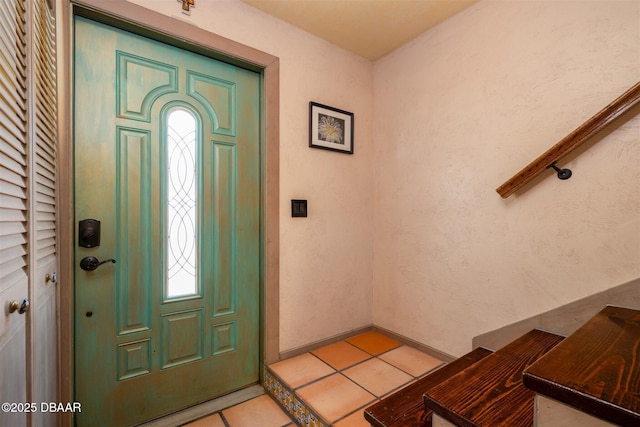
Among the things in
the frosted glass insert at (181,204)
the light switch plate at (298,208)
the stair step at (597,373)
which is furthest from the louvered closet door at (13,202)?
the light switch plate at (298,208)

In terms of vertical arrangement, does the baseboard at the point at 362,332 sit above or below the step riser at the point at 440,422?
below

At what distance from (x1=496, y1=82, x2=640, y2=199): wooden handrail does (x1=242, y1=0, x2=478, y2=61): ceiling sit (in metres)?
1.05

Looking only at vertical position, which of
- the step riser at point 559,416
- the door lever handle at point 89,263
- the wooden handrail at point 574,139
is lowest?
the step riser at point 559,416

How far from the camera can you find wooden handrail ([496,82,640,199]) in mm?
1173

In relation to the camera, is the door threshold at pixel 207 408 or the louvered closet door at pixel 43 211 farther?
the door threshold at pixel 207 408

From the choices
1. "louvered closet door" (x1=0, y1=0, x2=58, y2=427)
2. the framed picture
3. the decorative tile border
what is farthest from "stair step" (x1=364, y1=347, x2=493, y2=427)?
the framed picture

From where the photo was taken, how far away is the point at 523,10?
1521mm

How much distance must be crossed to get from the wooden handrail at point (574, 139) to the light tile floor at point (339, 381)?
1229 mm

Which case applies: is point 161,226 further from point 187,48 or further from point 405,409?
point 405,409

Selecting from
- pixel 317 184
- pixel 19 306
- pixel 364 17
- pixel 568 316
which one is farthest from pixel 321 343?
pixel 364 17

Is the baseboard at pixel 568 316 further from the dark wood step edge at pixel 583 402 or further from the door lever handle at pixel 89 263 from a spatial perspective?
the door lever handle at pixel 89 263

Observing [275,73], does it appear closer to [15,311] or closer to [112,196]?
[112,196]

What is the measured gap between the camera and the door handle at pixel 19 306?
651 mm

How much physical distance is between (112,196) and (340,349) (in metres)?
1.73
